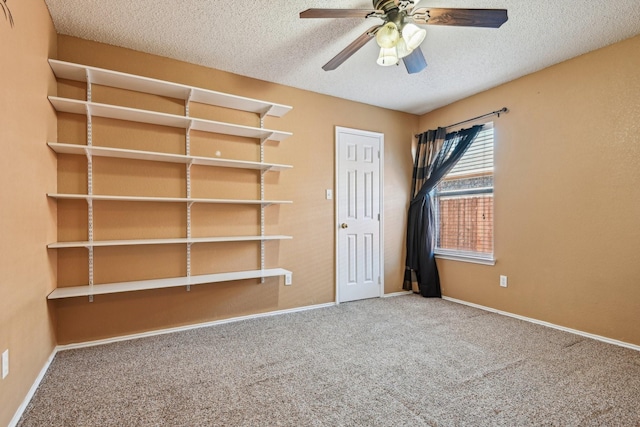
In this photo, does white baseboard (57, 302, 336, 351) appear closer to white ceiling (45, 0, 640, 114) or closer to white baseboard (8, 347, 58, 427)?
white baseboard (8, 347, 58, 427)

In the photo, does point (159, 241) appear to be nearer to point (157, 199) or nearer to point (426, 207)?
point (157, 199)

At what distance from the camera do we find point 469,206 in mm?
3822

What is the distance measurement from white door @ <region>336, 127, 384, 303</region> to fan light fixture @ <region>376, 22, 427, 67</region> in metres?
1.76

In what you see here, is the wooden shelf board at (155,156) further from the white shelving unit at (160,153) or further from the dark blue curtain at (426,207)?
the dark blue curtain at (426,207)

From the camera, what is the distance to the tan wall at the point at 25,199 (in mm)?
1532

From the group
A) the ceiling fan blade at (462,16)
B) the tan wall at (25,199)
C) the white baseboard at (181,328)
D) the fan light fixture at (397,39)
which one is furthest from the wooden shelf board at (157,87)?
the white baseboard at (181,328)

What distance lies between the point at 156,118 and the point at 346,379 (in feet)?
8.22

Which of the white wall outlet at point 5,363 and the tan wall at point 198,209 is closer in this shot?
the white wall outlet at point 5,363

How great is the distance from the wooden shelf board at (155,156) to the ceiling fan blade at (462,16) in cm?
175

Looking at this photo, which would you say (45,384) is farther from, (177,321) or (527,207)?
Result: (527,207)

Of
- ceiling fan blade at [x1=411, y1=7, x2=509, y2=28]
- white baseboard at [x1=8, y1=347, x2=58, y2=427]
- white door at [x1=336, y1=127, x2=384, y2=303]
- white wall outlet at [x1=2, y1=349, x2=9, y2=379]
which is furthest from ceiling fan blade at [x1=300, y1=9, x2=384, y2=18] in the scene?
white baseboard at [x1=8, y1=347, x2=58, y2=427]

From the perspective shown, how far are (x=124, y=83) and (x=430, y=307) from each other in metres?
3.69

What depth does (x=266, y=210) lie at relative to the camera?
3352 millimetres

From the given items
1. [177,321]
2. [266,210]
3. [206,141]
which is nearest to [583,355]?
[266,210]
